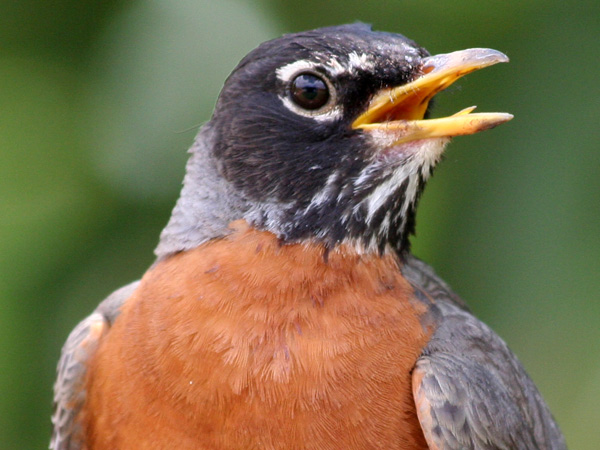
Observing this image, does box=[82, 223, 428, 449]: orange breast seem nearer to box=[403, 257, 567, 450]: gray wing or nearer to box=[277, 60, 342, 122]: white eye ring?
box=[403, 257, 567, 450]: gray wing

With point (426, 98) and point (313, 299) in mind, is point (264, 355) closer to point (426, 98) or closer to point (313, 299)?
point (313, 299)

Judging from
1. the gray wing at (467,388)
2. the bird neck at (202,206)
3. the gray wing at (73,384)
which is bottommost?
the gray wing at (73,384)

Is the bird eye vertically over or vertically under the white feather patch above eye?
under

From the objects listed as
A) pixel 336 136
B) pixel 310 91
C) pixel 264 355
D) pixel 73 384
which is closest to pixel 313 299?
pixel 264 355

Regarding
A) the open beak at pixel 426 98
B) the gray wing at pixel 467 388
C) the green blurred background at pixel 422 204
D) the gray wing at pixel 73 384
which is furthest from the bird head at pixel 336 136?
the green blurred background at pixel 422 204

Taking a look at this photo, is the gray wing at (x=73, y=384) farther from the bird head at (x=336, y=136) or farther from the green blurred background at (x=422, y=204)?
the green blurred background at (x=422, y=204)

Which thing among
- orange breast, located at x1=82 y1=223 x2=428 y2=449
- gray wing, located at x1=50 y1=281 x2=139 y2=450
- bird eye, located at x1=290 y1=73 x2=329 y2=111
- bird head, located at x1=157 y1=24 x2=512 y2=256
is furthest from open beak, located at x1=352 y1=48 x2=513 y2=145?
gray wing, located at x1=50 y1=281 x2=139 y2=450
